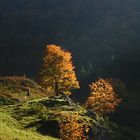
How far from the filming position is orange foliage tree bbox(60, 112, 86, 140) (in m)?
82.1

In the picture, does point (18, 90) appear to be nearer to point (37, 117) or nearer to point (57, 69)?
point (57, 69)

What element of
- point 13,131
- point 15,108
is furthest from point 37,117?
point 13,131

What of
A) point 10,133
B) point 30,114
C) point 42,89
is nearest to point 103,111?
point 42,89

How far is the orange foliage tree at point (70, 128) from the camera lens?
82.1 metres

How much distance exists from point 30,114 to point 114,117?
307 ft

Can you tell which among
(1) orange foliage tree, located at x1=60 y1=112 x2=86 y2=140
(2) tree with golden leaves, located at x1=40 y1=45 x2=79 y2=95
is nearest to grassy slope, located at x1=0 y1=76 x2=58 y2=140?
(2) tree with golden leaves, located at x1=40 y1=45 x2=79 y2=95

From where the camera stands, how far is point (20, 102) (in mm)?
100000

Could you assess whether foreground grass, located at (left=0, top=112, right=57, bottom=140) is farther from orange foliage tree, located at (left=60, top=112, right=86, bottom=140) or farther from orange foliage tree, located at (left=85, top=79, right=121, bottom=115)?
orange foliage tree, located at (left=85, top=79, right=121, bottom=115)

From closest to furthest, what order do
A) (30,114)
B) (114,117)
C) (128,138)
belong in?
1. (30,114)
2. (128,138)
3. (114,117)

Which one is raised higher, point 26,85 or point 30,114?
point 26,85

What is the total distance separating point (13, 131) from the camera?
71125 mm

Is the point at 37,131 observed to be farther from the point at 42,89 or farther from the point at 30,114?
the point at 42,89

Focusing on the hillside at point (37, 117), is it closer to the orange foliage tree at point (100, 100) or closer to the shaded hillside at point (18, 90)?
the shaded hillside at point (18, 90)

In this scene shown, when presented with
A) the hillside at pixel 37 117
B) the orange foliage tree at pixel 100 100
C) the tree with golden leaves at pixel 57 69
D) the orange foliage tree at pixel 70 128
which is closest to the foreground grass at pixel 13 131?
the hillside at pixel 37 117
